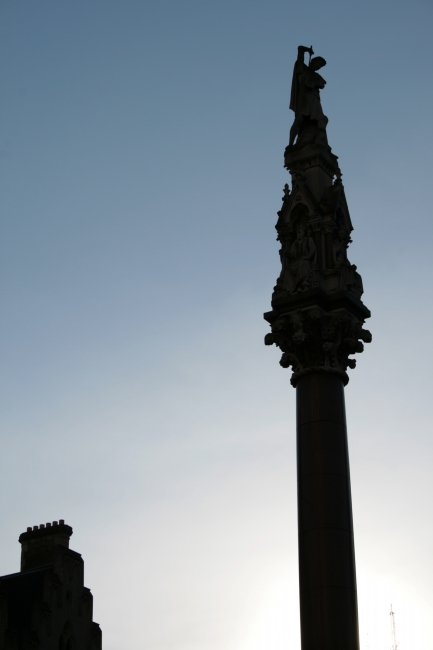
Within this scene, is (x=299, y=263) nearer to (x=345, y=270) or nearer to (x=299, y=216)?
(x=345, y=270)

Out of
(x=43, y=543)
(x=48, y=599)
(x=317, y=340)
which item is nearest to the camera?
(x=317, y=340)

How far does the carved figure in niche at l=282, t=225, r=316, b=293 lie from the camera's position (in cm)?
2600

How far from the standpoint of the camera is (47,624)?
1901 inches

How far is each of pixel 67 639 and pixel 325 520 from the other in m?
30.5

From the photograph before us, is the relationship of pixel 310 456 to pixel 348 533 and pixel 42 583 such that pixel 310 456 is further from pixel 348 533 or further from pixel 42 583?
pixel 42 583

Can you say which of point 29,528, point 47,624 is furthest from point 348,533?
point 29,528

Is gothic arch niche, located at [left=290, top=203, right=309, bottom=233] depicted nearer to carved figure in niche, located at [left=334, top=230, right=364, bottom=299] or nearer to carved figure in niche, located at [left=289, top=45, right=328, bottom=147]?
carved figure in niche, located at [left=334, top=230, right=364, bottom=299]

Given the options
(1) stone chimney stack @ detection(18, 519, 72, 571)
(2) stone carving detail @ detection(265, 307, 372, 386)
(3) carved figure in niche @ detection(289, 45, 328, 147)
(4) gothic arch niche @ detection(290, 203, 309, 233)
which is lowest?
(2) stone carving detail @ detection(265, 307, 372, 386)

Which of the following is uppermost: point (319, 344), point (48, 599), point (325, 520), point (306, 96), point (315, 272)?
point (306, 96)

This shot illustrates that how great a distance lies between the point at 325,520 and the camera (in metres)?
23.3

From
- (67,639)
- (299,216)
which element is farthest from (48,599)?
(299,216)

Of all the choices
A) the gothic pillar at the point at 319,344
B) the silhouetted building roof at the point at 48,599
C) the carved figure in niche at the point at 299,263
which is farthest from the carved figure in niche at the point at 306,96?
the silhouetted building roof at the point at 48,599

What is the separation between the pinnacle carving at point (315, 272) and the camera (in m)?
25.4

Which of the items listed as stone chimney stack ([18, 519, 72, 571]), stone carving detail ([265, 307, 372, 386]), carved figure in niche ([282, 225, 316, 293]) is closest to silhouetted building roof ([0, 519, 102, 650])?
stone chimney stack ([18, 519, 72, 571])
